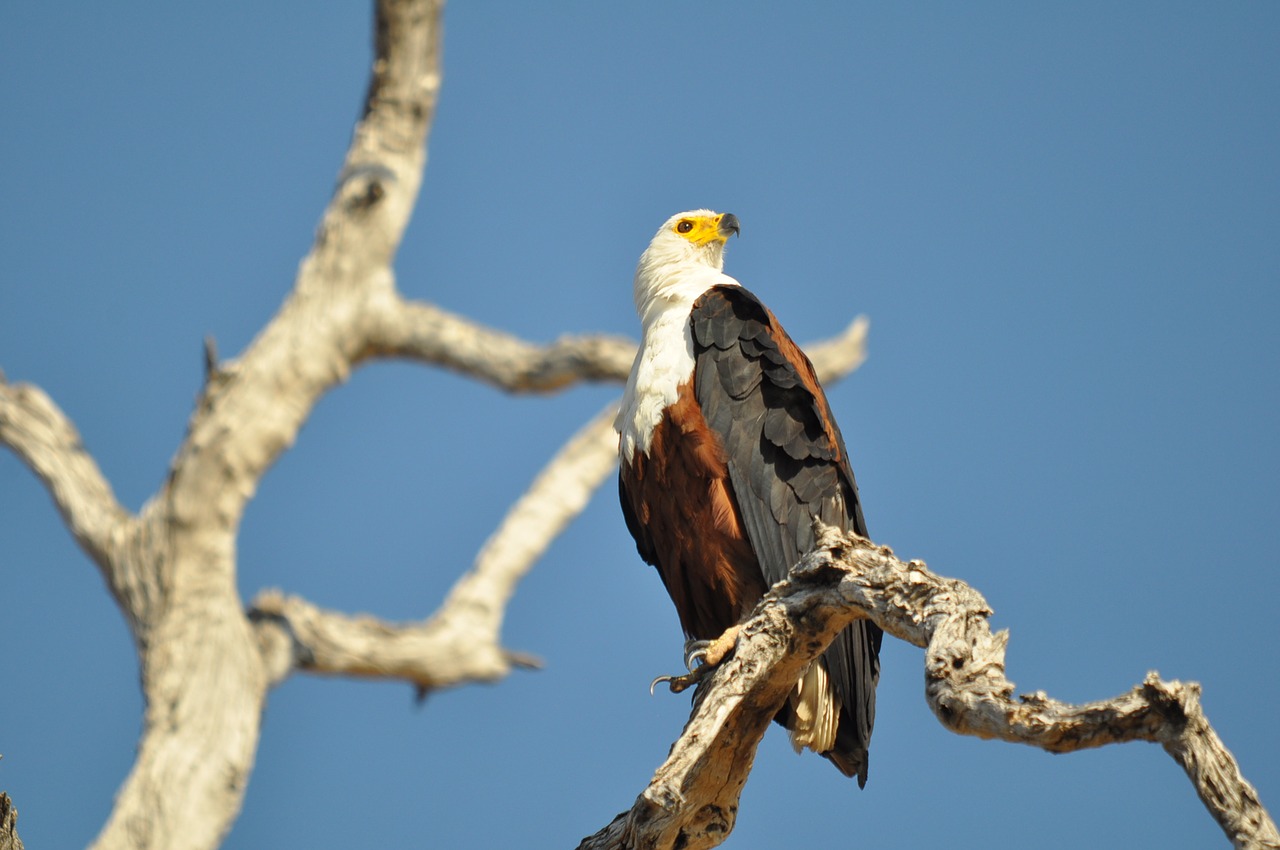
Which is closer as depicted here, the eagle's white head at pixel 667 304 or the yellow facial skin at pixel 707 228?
the eagle's white head at pixel 667 304

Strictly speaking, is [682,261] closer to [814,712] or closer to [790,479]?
[790,479]

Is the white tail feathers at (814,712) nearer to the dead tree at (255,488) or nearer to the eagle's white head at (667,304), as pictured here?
the eagle's white head at (667,304)

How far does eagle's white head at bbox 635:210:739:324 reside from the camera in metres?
5.74

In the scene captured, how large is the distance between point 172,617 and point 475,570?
2.95 m

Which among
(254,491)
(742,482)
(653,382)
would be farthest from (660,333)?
(254,491)

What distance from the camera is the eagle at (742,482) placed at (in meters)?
4.82

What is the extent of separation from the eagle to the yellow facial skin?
1.12 meters

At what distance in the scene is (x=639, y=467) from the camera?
510cm

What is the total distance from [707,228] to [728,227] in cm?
10

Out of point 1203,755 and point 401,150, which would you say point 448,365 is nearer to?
point 401,150

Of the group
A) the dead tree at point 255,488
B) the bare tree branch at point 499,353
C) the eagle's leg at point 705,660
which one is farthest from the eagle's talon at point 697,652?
the bare tree branch at point 499,353

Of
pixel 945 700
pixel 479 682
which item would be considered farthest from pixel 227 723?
pixel 945 700

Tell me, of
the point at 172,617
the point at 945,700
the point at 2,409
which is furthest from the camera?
the point at 2,409

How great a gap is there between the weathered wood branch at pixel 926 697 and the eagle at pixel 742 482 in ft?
2.30
